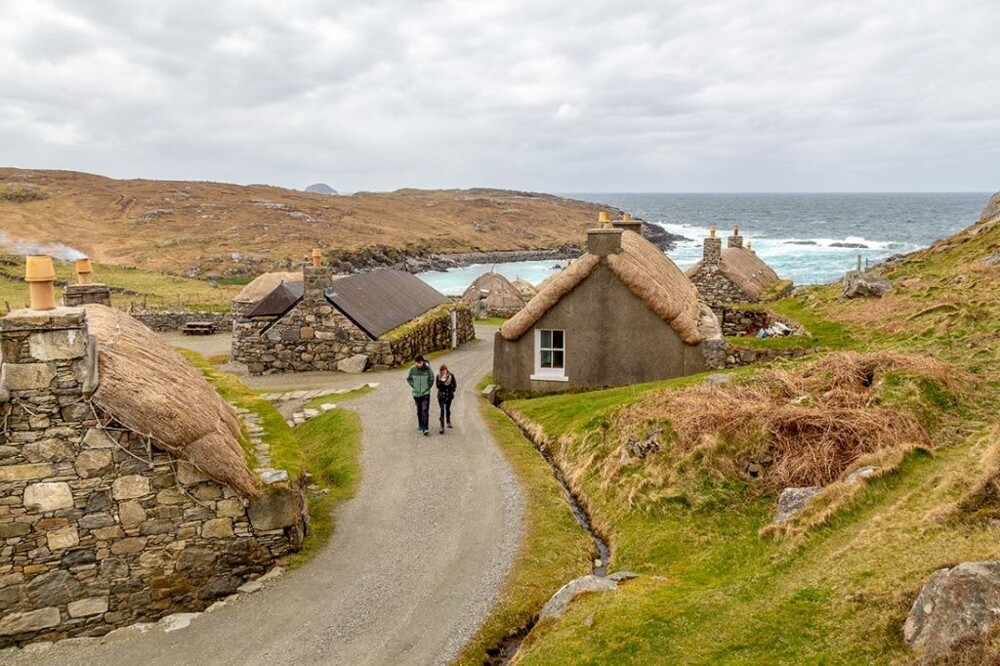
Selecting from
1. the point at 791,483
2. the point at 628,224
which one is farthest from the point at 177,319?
the point at 791,483

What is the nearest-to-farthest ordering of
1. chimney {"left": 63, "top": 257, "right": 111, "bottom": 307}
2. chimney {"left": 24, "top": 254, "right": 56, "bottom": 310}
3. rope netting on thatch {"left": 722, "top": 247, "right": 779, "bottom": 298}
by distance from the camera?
chimney {"left": 24, "top": 254, "right": 56, "bottom": 310}
chimney {"left": 63, "top": 257, "right": 111, "bottom": 307}
rope netting on thatch {"left": 722, "top": 247, "right": 779, "bottom": 298}

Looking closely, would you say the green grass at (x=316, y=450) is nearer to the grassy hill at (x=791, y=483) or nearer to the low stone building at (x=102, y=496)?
the low stone building at (x=102, y=496)

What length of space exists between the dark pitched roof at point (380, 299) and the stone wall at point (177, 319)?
14478 mm

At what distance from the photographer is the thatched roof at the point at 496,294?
46.3 meters

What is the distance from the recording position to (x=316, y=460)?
1816cm

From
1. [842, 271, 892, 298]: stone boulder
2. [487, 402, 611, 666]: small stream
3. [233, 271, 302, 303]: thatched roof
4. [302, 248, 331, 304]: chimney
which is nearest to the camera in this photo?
[487, 402, 611, 666]: small stream

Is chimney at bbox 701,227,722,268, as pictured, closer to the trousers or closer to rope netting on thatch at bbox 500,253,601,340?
rope netting on thatch at bbox 500,253,601,340

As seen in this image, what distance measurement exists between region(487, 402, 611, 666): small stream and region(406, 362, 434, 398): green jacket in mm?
3142

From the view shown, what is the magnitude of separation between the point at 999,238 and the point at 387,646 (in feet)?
95.7

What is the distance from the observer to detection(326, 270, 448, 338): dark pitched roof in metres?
28.8

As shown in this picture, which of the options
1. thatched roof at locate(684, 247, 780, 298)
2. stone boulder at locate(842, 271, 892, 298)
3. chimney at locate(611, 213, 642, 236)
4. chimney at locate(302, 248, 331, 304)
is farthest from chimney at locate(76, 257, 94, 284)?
thatched roof at locate(684, 247, 780, 298)

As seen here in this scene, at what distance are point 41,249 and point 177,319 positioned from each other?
57.4m

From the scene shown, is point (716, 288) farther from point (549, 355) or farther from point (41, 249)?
point (41, 249)

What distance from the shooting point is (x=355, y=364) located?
92.4 ft
